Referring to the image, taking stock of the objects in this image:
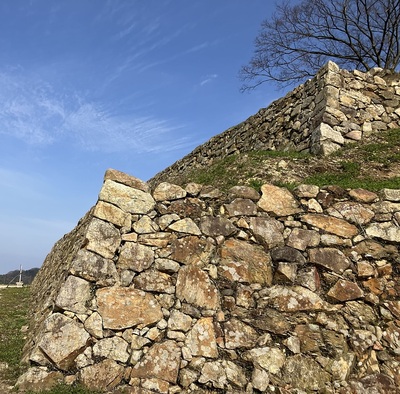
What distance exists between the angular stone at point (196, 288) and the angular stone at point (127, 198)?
124 centimetres

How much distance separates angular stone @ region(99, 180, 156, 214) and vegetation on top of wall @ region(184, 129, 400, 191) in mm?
1653

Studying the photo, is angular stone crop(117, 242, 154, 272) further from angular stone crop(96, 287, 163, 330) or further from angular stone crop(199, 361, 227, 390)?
angular stone crop(199, 361, 227, 390)

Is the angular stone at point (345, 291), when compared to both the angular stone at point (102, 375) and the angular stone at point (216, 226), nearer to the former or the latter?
the angular stone at point (216, 226)

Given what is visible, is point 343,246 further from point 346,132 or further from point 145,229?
point 346,132

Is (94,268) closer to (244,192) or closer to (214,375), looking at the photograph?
(214,375)

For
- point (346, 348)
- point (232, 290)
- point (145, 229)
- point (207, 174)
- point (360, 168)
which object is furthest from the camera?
point (207, 174)

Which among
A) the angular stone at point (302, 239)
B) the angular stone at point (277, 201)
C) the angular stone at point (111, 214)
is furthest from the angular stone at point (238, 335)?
the angular stone at point (111, 214)

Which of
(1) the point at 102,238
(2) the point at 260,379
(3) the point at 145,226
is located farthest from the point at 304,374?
(1) the point at 102,238

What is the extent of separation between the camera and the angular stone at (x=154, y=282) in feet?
16.5

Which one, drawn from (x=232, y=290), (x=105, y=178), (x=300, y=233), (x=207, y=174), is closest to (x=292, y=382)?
(x=232, y=290)

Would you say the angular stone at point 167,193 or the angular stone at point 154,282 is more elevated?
the angular stone at point 167,193

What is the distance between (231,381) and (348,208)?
3560 mm

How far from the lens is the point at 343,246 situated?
18.8 feet

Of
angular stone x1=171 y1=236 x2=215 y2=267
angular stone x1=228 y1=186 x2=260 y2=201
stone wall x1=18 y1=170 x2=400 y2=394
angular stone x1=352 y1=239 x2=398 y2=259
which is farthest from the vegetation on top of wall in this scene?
angular stone x1=171 y1=236 x2=215 y2=267
